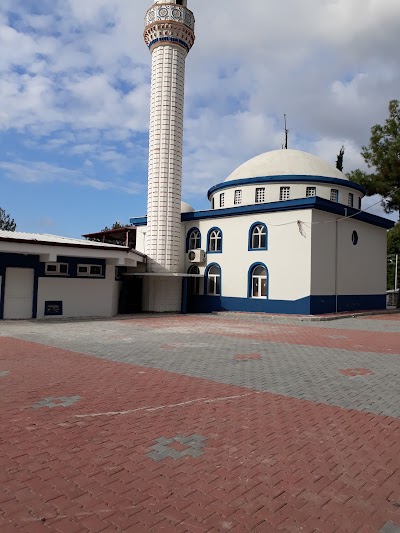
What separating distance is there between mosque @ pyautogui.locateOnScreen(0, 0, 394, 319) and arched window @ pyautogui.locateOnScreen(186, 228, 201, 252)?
7 centimetres

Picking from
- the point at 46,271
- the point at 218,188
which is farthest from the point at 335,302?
the point at 46,271

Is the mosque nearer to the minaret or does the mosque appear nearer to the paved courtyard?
the minaret

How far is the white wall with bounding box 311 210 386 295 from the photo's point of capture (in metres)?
22.4

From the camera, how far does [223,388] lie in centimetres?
718

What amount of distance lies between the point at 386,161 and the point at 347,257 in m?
10.0

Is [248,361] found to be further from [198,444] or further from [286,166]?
[286,166]

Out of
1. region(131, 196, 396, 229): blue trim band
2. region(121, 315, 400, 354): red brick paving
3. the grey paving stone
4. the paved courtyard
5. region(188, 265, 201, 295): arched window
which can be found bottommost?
the paved courtyard

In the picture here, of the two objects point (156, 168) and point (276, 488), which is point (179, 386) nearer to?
point (276, 488)

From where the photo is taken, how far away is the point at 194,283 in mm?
27031

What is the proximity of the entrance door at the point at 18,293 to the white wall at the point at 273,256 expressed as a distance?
1082cm

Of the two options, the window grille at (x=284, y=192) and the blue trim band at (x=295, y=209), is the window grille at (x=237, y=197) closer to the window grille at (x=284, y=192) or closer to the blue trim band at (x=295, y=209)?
the window grille at (x=284, y=192)

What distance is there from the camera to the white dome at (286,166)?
91.4 feet

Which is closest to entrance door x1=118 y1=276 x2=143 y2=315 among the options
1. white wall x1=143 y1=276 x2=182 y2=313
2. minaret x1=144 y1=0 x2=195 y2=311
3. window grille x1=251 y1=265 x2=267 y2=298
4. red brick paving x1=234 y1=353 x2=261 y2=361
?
white wall x1=143 y1=276 x2=182 y2=313

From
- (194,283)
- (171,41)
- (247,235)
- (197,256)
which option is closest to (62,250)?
(197,256)
